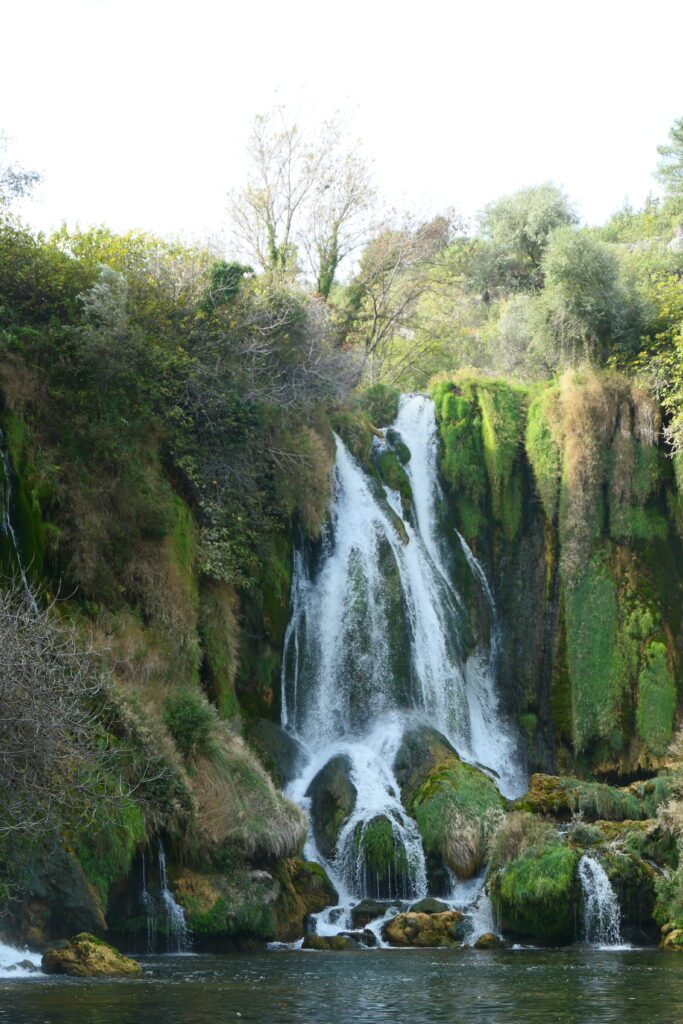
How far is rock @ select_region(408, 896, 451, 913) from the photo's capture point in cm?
1762

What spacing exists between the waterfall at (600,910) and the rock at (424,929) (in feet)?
6.46

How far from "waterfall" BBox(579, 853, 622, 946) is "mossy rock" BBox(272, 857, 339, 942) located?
4049 mm

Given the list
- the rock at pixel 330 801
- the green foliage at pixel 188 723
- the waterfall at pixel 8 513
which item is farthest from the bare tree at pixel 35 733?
the rock at pixel 330 801

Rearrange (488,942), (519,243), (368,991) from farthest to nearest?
(519,243) → (488,942) → (368,991)

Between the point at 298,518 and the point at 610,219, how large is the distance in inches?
1704

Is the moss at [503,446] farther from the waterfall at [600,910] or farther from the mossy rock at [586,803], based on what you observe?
the waterfall at [600,910]

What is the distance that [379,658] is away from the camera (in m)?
23.0

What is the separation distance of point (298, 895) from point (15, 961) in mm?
5491

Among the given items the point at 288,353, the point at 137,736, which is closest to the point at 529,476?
the point at 288,353

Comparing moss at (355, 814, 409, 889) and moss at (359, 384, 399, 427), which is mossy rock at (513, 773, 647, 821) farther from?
moss at (359, 384, 399, 427)

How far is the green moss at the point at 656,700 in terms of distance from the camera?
80.6ft

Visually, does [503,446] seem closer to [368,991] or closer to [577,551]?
[577,551]

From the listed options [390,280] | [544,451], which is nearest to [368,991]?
[544,451]

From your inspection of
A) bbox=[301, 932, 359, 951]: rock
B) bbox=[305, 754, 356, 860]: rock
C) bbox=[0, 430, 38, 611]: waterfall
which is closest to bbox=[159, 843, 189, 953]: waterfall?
bbox=[301, 932, 359, 951]: rock
